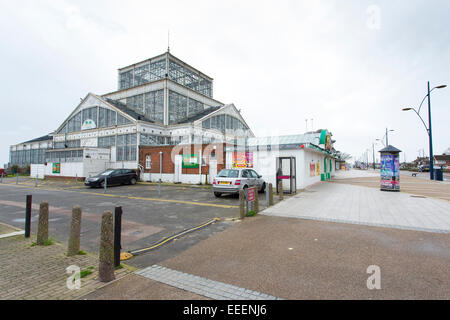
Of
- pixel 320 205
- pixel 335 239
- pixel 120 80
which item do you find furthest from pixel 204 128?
pixel 335 239

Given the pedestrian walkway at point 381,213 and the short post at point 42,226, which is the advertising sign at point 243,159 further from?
the short post at point 42,226

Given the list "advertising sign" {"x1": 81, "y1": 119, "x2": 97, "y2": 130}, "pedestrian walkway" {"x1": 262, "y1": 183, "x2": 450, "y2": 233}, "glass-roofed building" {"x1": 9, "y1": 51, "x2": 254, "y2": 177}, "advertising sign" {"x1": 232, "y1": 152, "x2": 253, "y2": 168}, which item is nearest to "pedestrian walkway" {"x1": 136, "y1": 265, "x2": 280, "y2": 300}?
"pedestrian walkway" {"x1": 262, "y1": 183, "x2": 450, "y2": 233}

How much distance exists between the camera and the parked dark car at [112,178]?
17.2m

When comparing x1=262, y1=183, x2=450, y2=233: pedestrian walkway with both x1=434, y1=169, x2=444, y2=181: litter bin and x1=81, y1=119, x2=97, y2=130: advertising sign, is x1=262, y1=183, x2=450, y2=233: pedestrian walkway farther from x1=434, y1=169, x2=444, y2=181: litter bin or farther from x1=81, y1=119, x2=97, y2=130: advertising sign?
x1=81, y1=119, x2=97, y2=130: advertising sign

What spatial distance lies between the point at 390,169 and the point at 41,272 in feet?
55.2

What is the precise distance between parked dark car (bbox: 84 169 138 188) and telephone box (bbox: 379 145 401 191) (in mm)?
19562

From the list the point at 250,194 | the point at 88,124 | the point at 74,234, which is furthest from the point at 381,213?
the point at 88,124

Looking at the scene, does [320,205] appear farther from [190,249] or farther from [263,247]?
[190,249]

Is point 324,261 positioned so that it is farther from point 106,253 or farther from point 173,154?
point 173,154

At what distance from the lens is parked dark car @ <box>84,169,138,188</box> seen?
56.3 feet

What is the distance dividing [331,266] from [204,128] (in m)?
25.8

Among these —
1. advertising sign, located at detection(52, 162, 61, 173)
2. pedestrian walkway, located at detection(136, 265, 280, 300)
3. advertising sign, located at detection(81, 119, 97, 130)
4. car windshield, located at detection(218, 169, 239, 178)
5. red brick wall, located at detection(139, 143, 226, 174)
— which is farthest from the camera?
advertising sign, located at detection(81, 119, 97, 130)

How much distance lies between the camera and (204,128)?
1117 inches

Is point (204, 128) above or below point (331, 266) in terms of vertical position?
above
